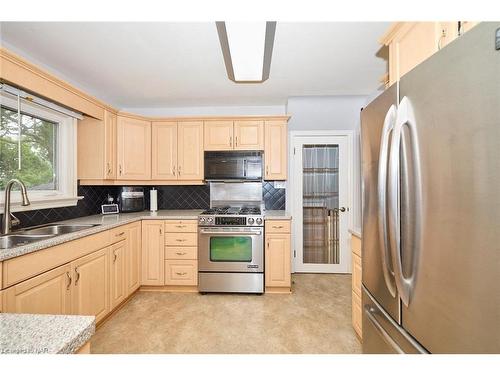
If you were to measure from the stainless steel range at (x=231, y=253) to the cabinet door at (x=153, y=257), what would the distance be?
1.54ft

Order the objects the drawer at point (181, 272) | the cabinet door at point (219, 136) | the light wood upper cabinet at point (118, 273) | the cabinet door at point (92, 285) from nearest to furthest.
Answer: the cabinet door at point (92, 285), the light wood upper cabinet at point (118, 273), the drawer at point (181, 272), the cabinet door at point (219, 136)

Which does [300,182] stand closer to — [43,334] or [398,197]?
[398,197]

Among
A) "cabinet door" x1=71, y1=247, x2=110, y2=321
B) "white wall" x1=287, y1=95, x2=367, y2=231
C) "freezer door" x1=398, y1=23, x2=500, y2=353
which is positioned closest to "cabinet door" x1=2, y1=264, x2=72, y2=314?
"cabinet door" x1=71, y1=247, x2=110, y2=321

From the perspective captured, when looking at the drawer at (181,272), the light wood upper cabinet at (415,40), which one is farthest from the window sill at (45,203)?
the light wood upper cabinet at (415,40)

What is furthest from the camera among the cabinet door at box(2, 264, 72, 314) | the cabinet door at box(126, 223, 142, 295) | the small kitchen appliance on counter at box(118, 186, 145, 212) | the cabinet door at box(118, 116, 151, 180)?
the small kitchen appliance on counter at box(118, 186, 145, 212)

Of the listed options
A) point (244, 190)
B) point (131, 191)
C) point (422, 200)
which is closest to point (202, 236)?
point (244, 190)

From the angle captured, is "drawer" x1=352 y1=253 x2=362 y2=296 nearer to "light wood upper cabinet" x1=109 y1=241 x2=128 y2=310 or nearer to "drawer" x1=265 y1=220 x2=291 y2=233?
"drawer" x1=265 y1=220 x2=291 y2=233

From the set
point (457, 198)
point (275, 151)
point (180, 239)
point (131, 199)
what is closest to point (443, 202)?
point (457, 198)

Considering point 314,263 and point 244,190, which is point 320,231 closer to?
point 314,263

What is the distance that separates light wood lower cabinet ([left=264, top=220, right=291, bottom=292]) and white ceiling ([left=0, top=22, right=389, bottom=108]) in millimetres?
1705

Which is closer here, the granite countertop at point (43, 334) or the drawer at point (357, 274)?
the granite countertop at point (43, 334)

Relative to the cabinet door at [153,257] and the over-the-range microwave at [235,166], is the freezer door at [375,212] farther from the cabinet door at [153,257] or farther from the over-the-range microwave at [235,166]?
the cabinet door at [153,257]

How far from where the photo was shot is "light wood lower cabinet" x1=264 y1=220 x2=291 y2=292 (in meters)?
2.82

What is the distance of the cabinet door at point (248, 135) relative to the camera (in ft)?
10.5
